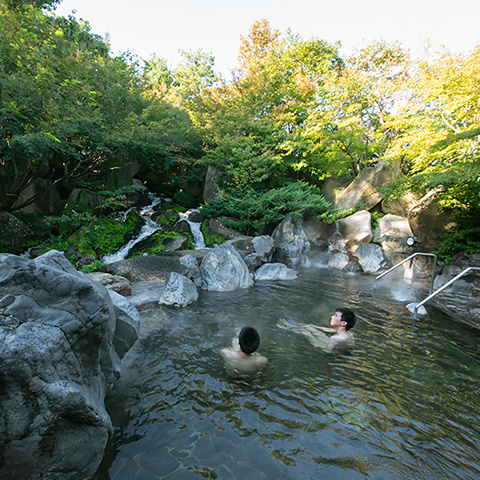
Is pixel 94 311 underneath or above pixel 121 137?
underneath

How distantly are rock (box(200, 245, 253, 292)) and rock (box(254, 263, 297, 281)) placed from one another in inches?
47.8

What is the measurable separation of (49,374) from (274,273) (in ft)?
29.7

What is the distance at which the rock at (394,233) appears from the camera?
551 inches

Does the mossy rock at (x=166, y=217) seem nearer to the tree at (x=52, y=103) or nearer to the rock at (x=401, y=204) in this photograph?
the tree at (x=52, y=103)

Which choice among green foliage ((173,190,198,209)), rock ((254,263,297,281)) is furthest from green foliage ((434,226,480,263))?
green foliage ((173,190,198,209))

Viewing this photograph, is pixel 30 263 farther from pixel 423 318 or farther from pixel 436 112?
pixel 436 112

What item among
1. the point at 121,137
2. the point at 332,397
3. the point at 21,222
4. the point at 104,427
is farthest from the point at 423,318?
the point at 21,222

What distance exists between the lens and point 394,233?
1445cm

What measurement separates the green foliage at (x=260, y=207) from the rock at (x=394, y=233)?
3.61m

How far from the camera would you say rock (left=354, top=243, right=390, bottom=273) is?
1290 cm

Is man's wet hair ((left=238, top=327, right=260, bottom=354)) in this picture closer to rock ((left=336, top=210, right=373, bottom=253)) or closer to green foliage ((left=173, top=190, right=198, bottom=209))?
rock ((left=336, top=210, right=373, bottom=253))

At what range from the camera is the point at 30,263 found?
2537 mm

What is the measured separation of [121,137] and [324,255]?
11.6m

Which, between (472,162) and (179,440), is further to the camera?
(472,162)
